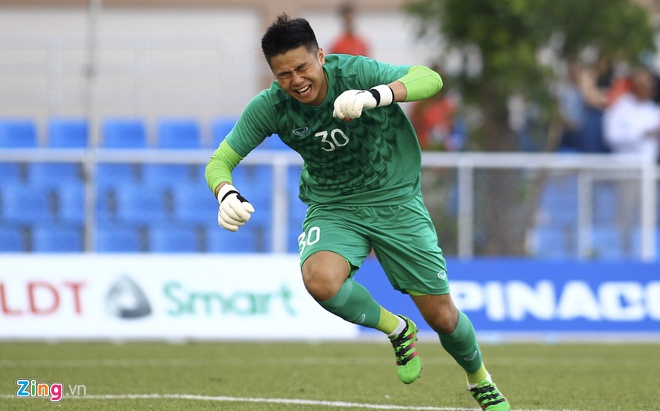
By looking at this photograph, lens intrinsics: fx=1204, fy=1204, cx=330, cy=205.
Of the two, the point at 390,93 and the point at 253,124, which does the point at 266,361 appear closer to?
the point at 253,124

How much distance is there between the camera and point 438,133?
51.0 ft

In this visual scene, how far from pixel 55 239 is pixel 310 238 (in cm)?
741

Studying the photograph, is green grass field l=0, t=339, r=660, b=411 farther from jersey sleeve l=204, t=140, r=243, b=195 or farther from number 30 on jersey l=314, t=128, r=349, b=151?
number 30 on jersey l=314, t=128, r=349, b=151

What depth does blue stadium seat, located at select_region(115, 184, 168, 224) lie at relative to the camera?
1341 cm

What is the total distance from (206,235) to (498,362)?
4.49 m

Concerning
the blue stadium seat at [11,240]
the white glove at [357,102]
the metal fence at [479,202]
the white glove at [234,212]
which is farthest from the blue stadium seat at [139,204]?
the white glove at [357,102]

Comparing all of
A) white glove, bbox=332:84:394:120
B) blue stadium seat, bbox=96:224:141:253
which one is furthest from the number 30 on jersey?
blue stadium seat, bbox=96:224:141:253

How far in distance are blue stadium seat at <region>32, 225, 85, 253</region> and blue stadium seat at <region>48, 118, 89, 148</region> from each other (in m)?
2.39

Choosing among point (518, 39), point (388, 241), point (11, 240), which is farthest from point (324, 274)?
point (518, 39)

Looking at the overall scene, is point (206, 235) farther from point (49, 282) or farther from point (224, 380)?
point (224, 380)

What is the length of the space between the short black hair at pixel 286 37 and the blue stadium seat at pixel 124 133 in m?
9.57

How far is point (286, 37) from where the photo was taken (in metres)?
5.95

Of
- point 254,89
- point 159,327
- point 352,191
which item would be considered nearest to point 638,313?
point 159,327

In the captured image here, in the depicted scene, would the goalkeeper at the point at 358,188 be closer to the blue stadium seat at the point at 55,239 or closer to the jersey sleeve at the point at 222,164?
the jersey sleeve at the point at 222,164
